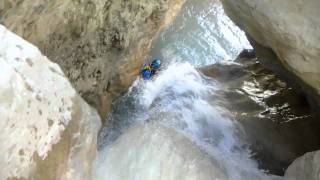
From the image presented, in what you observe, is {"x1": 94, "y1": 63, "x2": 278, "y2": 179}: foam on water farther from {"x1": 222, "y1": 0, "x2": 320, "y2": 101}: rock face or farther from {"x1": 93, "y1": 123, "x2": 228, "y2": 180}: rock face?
{"x1": 222, "y1": 0, "x2": 320, "y2": 101}: rock face

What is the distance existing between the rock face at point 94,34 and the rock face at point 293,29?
1.47 m

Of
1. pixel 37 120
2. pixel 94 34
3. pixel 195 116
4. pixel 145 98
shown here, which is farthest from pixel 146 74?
pixel 37 120

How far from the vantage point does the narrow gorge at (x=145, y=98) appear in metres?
2.20

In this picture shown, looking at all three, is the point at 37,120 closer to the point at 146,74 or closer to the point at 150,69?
the point at 146,74

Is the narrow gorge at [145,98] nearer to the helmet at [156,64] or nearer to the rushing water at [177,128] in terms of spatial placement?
the rushing water at [177,128]

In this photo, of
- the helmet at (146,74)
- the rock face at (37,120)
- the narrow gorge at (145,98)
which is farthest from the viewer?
the helmet at (146,74)

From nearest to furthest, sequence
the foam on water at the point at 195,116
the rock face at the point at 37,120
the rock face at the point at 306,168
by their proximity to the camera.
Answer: the rock face at the point at 37,120, the rock face at the point at 306,168, the foam on water at the point at 195,116

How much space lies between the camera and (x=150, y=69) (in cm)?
559

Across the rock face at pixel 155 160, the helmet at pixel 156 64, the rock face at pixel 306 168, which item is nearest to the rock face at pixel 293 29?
the rock face at pixel 306 168

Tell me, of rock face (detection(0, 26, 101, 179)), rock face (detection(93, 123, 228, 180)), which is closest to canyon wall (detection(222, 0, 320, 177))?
rock face (detection(93, 123, 228, 180))

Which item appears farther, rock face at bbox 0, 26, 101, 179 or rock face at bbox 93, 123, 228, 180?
rock face at bbox 93, 123, 228, 180

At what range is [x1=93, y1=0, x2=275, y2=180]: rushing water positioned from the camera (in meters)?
3.25

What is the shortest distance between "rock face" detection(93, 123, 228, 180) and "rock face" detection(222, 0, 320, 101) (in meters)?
1.04

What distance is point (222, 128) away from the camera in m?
4.25
